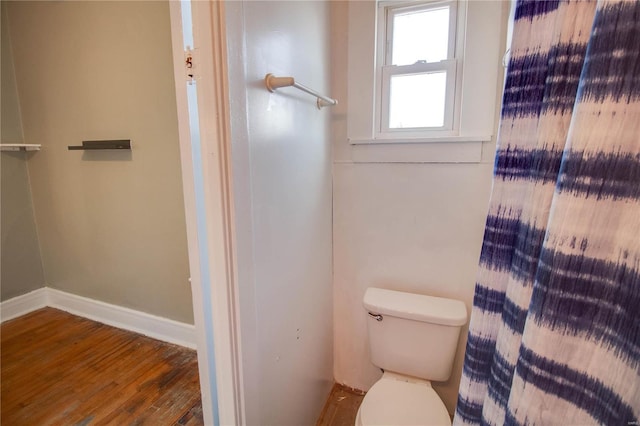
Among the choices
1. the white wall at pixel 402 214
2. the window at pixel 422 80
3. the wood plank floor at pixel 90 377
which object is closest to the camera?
the window at pixel 422 80

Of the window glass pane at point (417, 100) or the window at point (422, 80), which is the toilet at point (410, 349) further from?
the window glass pane at point (417, 100)

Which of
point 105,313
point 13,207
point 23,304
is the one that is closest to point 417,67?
point 105,313

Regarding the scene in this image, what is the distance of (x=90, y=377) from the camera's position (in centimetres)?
165

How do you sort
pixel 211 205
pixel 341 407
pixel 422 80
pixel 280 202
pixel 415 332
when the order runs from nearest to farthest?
pixel 211 205
pixel 280 202
pixel 415 332
pixel 422 80
pixel 341 407

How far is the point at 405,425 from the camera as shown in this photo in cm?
104

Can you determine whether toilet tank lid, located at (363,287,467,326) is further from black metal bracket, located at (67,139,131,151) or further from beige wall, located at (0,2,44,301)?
beige wall, located at (0,2,44,301)

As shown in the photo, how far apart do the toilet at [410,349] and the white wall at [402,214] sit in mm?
124

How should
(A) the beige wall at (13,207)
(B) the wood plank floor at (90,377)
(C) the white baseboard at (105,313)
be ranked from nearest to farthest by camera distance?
(B) the wood plank floor at (90,377) < (C) the white baseboard at (105,313) < (A) the beige wall at (13,207)

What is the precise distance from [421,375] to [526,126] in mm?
1123

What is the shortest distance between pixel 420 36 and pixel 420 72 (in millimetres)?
164

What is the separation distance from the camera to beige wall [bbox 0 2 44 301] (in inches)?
80.7

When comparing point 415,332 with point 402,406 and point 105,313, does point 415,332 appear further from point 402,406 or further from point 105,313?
point 105,313

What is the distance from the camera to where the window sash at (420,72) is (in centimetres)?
127

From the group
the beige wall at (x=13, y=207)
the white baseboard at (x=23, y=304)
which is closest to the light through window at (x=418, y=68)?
the beige wall at (x=13, y=207)
